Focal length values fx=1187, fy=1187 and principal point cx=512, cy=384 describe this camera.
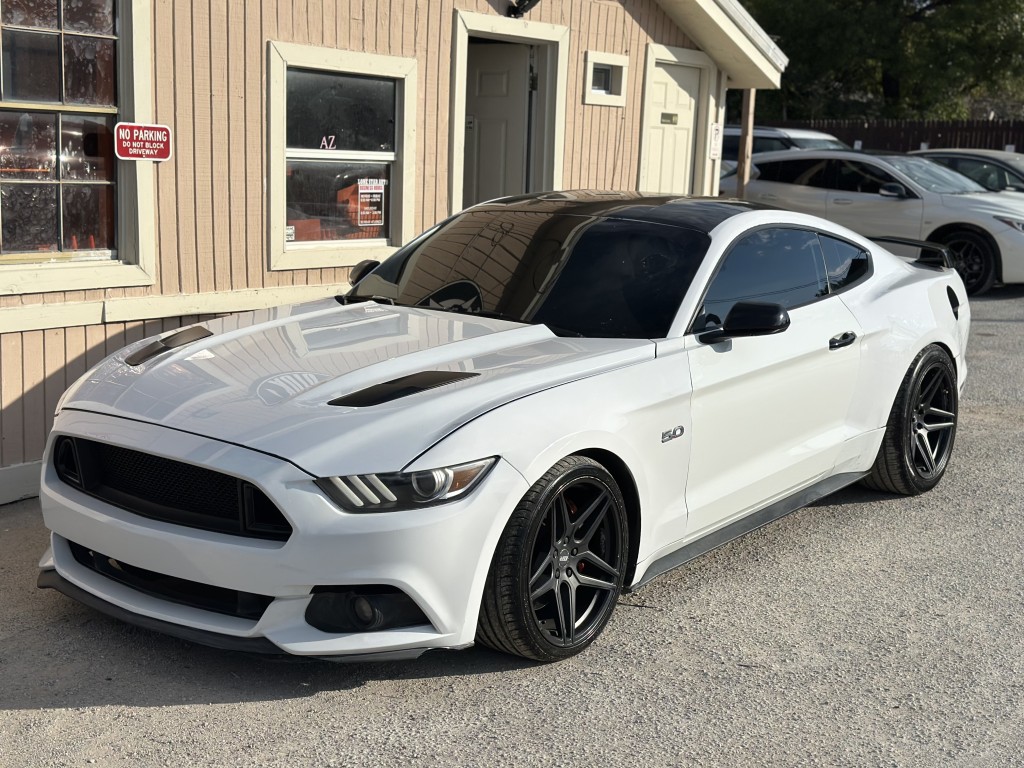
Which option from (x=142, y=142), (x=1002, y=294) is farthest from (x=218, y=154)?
(x=1002, y=294)

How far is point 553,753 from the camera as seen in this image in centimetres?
360

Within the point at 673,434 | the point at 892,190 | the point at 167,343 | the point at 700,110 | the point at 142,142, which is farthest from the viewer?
the point at 892,190

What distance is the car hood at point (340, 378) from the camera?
12.5 feet

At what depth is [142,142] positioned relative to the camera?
6527 millimetres

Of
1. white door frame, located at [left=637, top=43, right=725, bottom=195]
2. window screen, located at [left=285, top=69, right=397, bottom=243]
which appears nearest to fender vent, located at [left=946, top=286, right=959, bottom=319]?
window screen, located at [left=285, top=69, right=397, bottom=243]

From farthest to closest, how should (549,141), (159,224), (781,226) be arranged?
(549,141)
(159,224)
(781,226)

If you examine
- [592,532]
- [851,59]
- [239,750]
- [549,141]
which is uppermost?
[851,59]

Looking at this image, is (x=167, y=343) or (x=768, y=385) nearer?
(x=167, y=343)

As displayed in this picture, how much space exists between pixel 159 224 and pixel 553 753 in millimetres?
4257

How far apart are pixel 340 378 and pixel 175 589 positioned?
0.92 meters

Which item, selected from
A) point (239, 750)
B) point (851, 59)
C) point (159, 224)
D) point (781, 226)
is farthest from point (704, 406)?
point (851, 59)

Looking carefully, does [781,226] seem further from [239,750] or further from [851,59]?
[851,59]

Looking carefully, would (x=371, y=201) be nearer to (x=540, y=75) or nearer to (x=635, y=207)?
(x=540, y=75)

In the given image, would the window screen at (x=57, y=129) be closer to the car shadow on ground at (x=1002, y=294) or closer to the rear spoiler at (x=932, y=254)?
the rear spoiler at (x=932, y=254)
